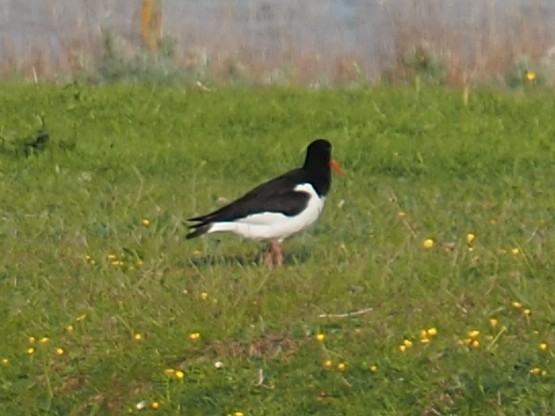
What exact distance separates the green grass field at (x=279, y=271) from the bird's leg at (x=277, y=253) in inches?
3.7

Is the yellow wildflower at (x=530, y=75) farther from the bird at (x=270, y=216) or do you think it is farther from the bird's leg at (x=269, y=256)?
the bird's leg at (x=269, y=256)

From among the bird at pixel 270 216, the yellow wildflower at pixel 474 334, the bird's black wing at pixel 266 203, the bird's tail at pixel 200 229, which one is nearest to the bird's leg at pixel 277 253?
the bird at pixel 270 216

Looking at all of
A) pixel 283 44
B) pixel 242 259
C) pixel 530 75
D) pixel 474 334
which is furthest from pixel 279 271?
pixel 283 44

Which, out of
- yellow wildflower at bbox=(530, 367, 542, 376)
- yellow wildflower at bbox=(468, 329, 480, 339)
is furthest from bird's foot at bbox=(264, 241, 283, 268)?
yellow wildflower at bbox=(530, 367, 542, 376)

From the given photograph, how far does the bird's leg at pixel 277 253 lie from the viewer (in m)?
9.29

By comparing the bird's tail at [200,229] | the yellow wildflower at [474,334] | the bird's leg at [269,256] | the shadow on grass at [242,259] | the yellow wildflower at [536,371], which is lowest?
the shadow on grass at [242,259]

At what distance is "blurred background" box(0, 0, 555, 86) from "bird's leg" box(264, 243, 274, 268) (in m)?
7.38

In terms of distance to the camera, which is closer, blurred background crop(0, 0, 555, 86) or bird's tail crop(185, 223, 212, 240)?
bird's tail crop(185, 223, 212, 240)

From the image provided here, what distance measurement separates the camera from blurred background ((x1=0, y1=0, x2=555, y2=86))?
17.2m

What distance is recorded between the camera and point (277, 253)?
940cm

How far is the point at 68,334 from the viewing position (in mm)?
8047

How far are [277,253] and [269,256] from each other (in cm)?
6

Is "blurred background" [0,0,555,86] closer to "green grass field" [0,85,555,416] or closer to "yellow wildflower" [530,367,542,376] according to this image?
"green grass field" [0,85,555,416]

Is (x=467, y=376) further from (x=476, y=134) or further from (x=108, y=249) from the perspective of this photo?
(x=476, y=134)
